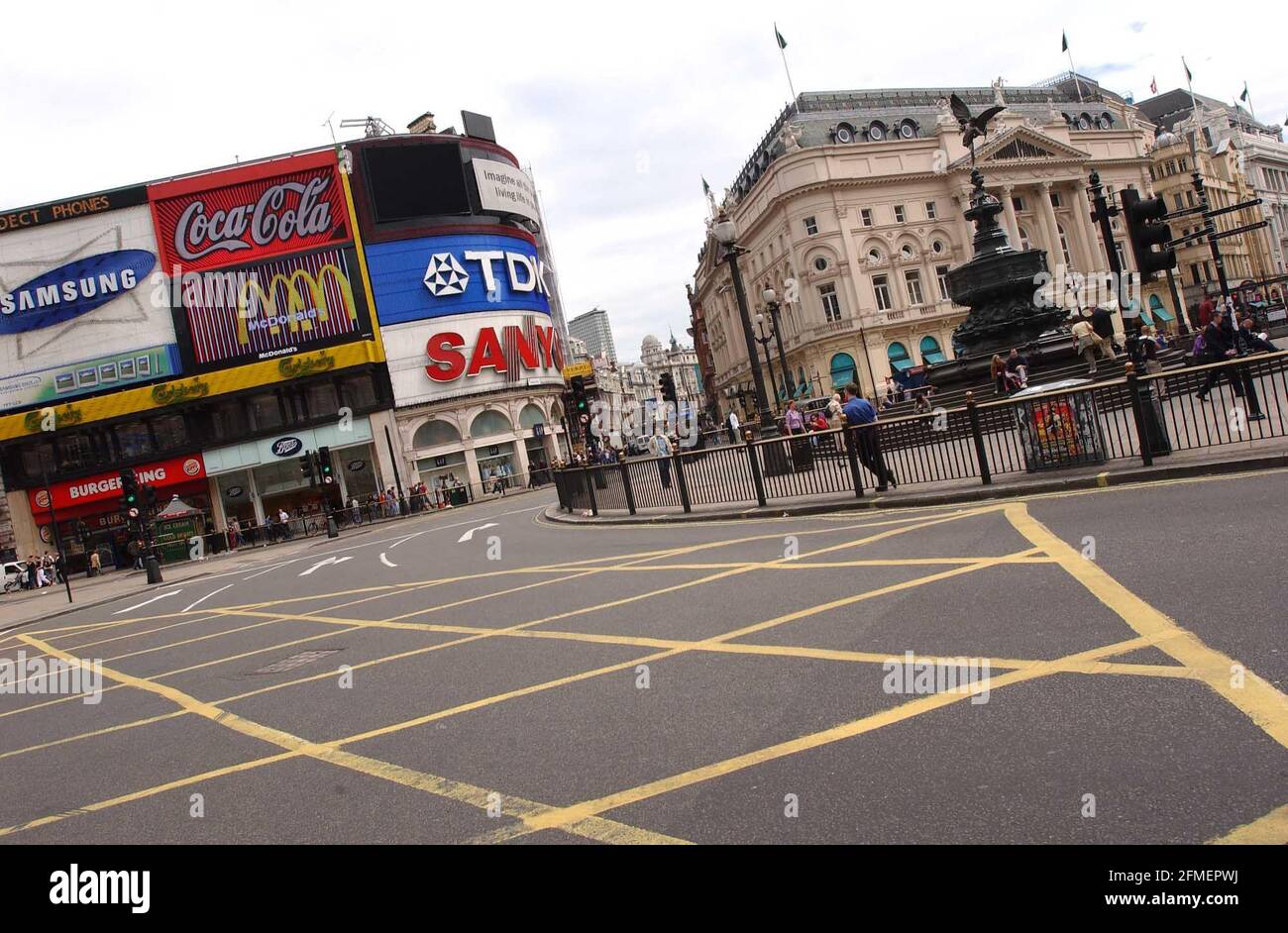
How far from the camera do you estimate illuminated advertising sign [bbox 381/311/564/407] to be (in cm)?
5250

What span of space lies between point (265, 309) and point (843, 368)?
4014 cm

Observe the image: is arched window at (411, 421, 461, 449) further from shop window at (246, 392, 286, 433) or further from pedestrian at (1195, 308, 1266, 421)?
pedestrian at (1195, 308, 1266, 421)

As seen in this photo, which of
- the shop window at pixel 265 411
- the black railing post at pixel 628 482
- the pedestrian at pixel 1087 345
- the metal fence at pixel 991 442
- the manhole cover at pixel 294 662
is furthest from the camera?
the shop window at pixel 265 411

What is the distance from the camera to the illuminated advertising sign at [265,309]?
50.1 m

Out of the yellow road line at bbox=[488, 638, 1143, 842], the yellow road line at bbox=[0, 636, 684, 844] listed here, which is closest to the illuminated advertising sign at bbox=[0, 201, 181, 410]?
the yellow road line at bbox=[0, 636, 684, 844]

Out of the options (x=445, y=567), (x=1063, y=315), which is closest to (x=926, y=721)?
(x=445, y=567)

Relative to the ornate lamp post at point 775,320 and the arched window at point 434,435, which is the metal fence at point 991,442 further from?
the arched window at point 434,435

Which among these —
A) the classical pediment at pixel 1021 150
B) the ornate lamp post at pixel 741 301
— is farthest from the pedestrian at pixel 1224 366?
A: the classical pediment at pixel 1021 150

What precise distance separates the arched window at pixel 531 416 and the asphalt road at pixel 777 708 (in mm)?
45584

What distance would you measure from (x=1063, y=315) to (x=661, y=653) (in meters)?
20.1

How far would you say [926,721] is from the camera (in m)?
4.22

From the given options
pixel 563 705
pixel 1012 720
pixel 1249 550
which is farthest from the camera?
pixel 1249 550

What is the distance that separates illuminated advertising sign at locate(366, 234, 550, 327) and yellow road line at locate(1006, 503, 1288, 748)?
5016 centimetres

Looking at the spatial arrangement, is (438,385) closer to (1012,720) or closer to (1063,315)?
(1063,315)
